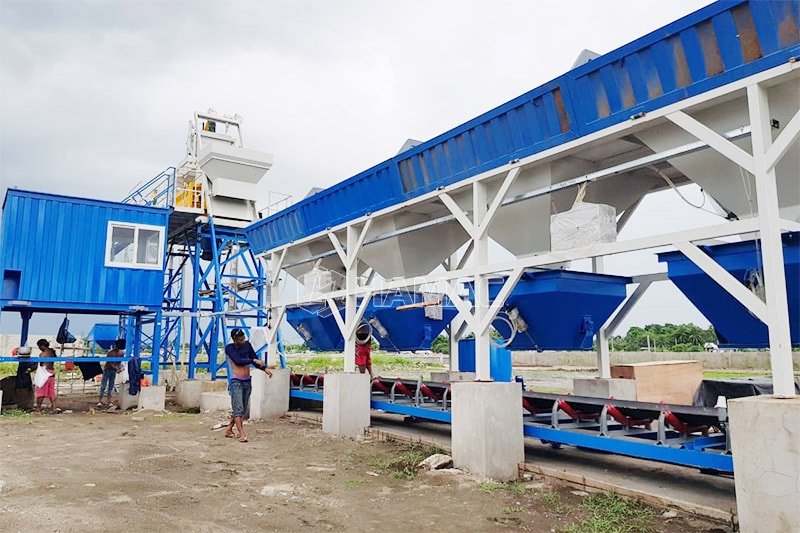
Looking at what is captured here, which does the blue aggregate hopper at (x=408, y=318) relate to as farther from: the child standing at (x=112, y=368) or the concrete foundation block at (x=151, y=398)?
the child standing at (x=112, y=368)

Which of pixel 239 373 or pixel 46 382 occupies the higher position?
pixel 239 373

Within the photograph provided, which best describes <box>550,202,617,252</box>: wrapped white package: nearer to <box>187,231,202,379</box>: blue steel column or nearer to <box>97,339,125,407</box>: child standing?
<box>97,339,125,407</box>: child standing

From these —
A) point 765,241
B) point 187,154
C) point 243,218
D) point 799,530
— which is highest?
point 187,154

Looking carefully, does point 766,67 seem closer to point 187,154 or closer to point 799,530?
point 799,530

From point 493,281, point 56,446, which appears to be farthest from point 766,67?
point 56,446

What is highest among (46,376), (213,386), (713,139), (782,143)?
(713,139)

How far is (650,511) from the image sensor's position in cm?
492

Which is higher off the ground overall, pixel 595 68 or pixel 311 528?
pixel 595 68

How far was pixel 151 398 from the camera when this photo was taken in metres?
13.3

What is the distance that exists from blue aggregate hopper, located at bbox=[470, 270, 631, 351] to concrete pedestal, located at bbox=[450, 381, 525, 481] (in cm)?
120

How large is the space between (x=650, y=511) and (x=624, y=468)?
1636 mm

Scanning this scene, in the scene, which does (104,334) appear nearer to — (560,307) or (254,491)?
(254,491)

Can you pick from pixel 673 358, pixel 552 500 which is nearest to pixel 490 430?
pixel 552 500

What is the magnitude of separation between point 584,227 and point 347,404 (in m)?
4.94
